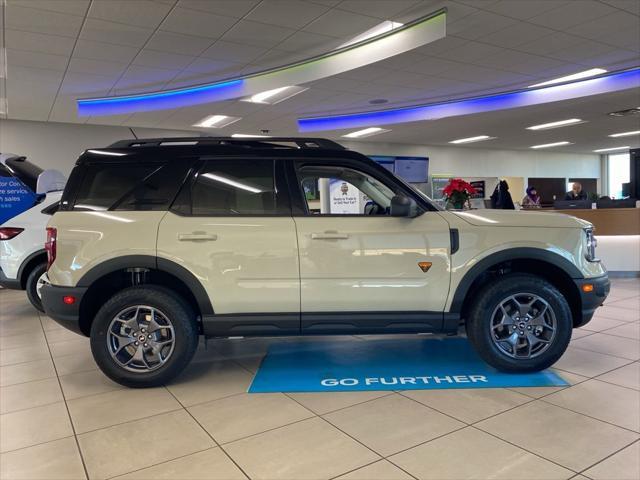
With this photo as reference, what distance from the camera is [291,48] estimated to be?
6160 mm

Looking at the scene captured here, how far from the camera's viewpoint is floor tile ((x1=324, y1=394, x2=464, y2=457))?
2.38 metres

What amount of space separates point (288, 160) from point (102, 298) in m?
1.67

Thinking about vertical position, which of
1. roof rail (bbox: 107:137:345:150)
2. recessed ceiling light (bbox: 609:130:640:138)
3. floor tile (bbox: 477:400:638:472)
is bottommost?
floor tile (bbox: 477:400:638:472)

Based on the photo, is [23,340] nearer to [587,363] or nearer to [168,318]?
[168,318]

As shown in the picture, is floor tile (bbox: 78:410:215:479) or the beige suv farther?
the beige suv

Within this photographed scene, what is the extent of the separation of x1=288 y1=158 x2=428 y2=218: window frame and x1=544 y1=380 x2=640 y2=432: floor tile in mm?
1461

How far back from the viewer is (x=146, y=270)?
10.7 ft

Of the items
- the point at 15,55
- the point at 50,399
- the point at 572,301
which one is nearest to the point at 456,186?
the point at 572,301

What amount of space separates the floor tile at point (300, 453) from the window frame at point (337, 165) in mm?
1378

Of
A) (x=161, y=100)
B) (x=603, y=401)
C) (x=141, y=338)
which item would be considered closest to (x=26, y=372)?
(x=141, y=338)

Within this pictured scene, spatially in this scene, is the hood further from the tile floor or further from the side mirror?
the tile floor

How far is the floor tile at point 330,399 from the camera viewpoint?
281 centimetres

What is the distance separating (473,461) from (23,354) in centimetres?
391

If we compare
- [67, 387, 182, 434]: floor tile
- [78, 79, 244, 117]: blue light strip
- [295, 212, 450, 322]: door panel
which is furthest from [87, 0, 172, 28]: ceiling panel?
[67, 387, 182, 434]: floor tile
